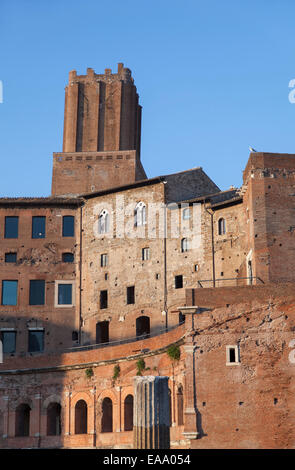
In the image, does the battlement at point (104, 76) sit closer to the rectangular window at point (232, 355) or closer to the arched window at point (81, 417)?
the arched window at point (81, 417)

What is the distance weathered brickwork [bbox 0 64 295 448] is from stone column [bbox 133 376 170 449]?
436 inches

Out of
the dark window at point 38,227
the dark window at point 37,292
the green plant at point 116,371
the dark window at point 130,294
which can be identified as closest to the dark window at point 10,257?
the dark window at point 38,227

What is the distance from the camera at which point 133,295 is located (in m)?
44.3

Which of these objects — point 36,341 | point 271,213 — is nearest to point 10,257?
point 36,341

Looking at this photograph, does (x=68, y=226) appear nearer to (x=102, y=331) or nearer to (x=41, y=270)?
(x=41, y=270)

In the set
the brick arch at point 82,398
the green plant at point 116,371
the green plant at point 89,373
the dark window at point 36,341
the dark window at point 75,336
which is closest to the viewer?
the green plant at point 116,371

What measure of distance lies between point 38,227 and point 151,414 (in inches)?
1080

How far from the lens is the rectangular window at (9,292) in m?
45.5

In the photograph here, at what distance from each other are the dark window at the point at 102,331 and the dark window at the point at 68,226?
574 centimetres

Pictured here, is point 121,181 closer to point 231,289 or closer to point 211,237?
point 211,237

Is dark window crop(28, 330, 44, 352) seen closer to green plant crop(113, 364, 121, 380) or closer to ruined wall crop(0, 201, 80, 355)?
ruined wall crop(0, 201, 80, 355)

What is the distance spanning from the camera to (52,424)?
40375 millimetres
